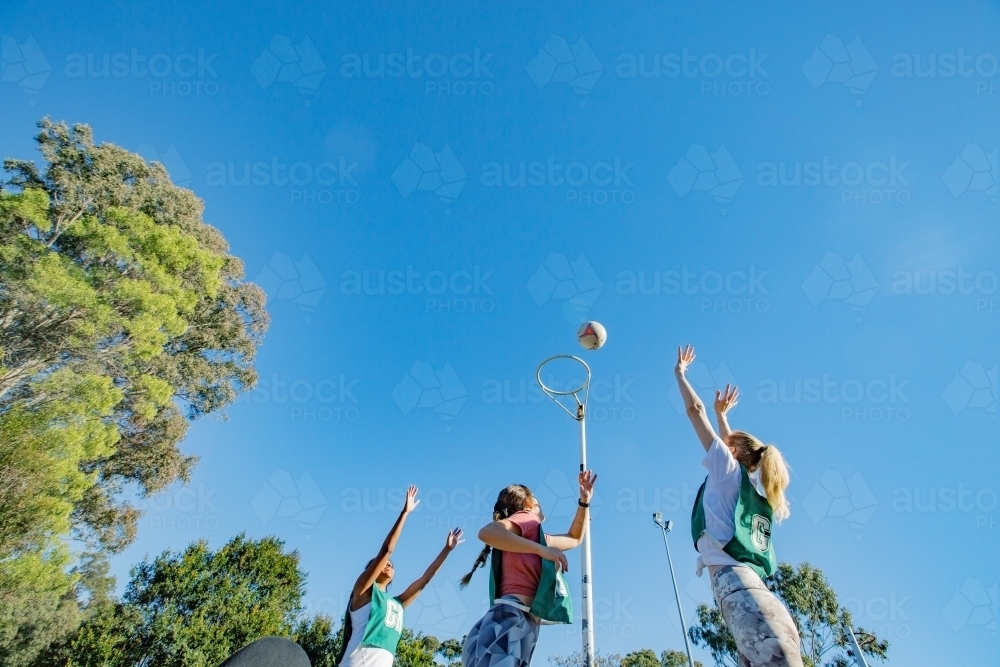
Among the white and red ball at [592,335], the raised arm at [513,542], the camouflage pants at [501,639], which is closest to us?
the camouflage pants at [501,639]

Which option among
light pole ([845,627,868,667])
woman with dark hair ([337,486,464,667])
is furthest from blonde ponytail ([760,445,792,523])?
light pole ([845,627,868,667])

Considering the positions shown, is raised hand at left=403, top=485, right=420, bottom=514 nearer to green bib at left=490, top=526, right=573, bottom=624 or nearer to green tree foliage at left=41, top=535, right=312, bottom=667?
green bib at left=490, top=526, right=573, bottom=624

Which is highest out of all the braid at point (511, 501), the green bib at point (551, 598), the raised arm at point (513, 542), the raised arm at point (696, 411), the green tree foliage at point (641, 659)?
the green tree foliage at point (641, 659)

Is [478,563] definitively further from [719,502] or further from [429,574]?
[719,502]

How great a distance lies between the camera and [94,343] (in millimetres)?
15016

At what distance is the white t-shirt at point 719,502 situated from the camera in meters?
3.04

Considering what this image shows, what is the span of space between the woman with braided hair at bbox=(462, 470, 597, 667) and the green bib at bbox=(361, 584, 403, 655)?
1.12m

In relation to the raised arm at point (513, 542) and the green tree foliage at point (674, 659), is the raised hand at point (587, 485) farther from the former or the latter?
the green tree foliage at point (674, 659)

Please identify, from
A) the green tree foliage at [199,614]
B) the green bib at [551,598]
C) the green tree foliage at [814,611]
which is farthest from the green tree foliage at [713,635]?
the green bib at [551,598]

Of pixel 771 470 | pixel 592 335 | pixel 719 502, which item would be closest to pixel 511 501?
pixel 719 502

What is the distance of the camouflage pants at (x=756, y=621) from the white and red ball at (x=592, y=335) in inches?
270

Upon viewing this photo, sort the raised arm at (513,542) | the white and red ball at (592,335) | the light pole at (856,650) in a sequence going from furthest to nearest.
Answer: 1. the light pole at (856,650)
2. the white and red ball at (592,335)
3. the raised arm at (513,542)

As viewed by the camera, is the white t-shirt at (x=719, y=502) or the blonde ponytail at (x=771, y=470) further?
the blonde ponytail at (x=771, y=470)

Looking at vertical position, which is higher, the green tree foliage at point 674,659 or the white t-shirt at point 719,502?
the green tree foliage at point 674,659
